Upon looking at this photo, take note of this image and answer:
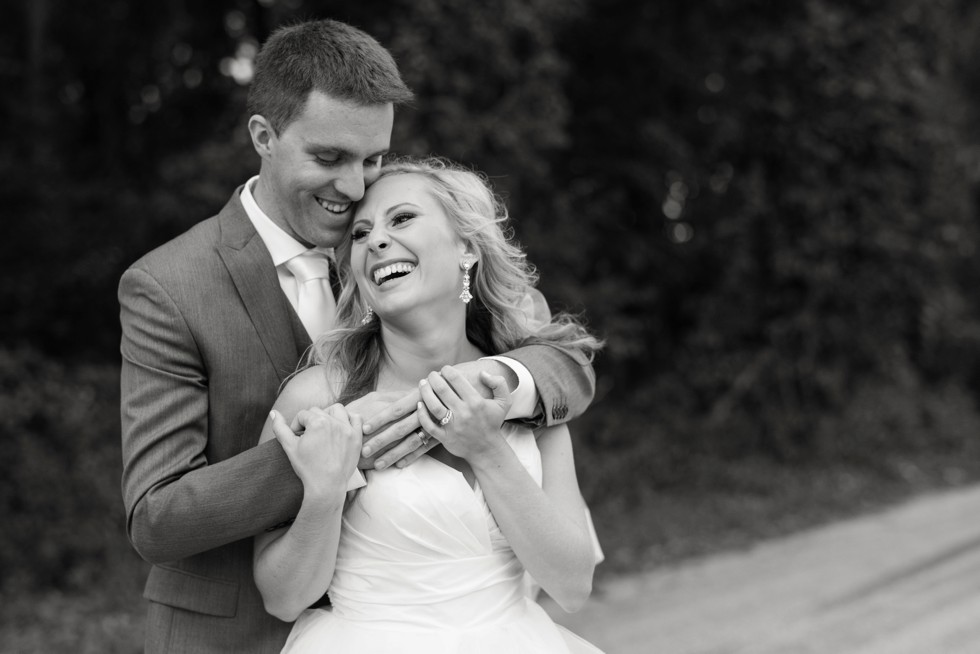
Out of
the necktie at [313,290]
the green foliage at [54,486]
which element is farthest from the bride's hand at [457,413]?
the green foliage at [54,486]

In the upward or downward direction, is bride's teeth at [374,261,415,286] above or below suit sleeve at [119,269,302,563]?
above

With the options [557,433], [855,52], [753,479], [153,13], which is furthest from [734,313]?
[557,433]

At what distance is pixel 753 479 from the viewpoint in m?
8.72

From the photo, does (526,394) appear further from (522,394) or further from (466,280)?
(466,280)

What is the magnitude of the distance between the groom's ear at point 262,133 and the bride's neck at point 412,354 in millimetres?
555

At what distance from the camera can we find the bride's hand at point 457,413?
2332 millimetres

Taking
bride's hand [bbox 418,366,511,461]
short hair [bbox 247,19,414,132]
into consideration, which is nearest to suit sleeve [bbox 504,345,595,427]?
bride's hand [bbox 418,366,511,461]

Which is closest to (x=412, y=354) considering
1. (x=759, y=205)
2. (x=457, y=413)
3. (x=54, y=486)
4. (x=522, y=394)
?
(x=522, y=394)

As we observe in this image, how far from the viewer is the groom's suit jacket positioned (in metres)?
2.26

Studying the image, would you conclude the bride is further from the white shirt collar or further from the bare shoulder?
the white shirt collar

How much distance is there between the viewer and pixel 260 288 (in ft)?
8.38

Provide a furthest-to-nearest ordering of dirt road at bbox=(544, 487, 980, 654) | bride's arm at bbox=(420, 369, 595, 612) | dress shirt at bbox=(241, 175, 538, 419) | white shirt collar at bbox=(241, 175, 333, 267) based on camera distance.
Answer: dirt road at bbox=(544, 487, 980, 654)
white shirt collar at bbox=(241, 175, 333, 267)
dress shirt at bbox=(241, 175, 538, 419)
bride's arm at bbox=(420, 369, 595, 612)

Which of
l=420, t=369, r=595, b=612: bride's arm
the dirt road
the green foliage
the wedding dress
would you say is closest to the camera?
l=420, t=369, r=595, b=612: bride's arm

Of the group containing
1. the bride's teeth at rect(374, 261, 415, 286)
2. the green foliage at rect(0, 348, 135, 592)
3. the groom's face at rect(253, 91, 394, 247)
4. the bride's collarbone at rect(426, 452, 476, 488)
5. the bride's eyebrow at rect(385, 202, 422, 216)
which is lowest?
the green foliage at rect(0, 348, 135, 592)
